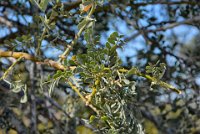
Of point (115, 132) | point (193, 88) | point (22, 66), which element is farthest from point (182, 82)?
point (115, 132)

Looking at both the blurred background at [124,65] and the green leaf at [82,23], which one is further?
the blurred background at [124,65]

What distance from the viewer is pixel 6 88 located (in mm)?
1326

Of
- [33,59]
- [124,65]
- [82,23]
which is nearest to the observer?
[82,23]

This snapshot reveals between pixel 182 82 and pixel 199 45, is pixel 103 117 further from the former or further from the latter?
pixel 199 45

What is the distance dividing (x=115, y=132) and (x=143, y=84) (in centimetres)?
83

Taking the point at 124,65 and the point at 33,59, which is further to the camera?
the point at 124,65

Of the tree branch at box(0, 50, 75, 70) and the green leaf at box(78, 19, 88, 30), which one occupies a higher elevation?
the green leaf at box(78, 19, 88, 30)

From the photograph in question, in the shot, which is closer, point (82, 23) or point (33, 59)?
point (82, 23)

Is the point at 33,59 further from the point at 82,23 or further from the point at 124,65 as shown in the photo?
the point at 124,65

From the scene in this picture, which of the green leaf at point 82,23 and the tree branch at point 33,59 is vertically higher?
the green leaf at point 82,23

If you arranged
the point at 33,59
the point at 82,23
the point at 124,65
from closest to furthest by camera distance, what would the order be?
the point at 82,23, the point at 33,59, the point at 124,65

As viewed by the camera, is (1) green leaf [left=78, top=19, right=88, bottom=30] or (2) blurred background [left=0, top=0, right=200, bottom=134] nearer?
(1) green leaf [left=78, top=19, right=88, bottom=30]

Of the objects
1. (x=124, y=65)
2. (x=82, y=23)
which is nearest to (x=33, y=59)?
(x=82, y=23)

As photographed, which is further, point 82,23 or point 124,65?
point 124,65
